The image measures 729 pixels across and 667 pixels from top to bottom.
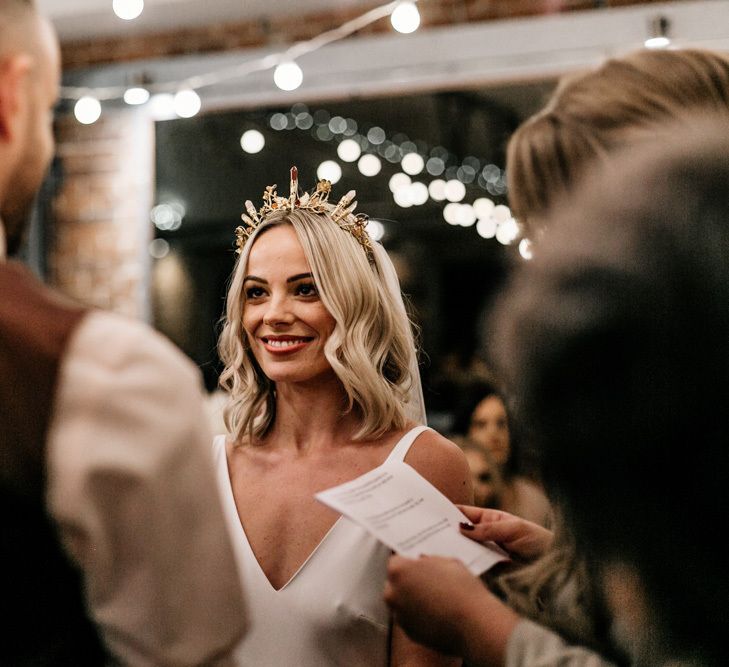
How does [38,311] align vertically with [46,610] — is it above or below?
above

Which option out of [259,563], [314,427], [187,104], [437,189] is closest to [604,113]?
[314,427]

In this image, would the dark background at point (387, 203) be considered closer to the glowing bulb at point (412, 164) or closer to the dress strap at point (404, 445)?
the glowing bulb at point (412, 164)

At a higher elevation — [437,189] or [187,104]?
[187,104]

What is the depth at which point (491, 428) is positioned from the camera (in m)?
2.22

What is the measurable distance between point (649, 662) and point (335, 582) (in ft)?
2.06

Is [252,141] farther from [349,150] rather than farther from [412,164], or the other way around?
[412,164]

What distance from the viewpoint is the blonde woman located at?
139 centimetres

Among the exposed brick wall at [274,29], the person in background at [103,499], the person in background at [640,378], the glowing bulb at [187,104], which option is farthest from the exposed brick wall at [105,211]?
the person in background at [640,378]

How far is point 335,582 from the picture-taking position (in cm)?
139

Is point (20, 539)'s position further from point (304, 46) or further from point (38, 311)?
point (304, 46)

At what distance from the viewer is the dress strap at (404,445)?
57.9 inches

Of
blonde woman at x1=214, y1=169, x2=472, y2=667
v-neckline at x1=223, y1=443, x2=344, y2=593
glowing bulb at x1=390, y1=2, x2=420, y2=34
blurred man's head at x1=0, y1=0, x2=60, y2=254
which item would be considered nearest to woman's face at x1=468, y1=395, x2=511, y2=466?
blonde woman at x1=214, y1=169, x2=472, y2=667

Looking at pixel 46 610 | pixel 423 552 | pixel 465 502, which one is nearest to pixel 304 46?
pixel 465 502

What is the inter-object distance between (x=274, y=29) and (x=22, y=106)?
2.99 metres
